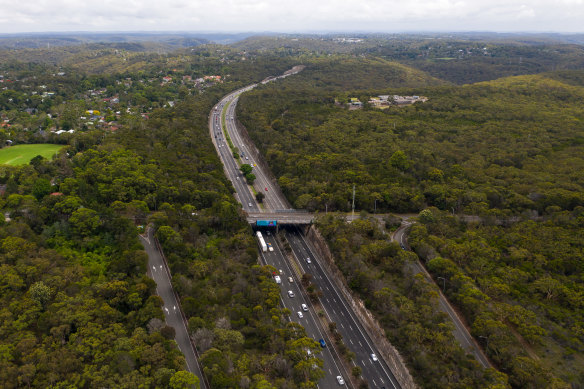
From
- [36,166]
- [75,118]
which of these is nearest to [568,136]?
[36,166]

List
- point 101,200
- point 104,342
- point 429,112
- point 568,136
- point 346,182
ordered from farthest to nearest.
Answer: point 429,112 → point 568,136 → point 346,182 → point 101,200 → point 104,342

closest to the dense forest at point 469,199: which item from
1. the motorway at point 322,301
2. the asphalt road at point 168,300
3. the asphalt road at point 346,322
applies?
the asphalt road at point 346,322

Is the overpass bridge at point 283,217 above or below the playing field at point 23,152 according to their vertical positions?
below

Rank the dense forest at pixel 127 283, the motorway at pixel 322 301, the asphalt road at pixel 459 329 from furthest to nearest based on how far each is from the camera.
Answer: the motorway at pixel 322 301, the asphalt road at pixel 459 329, the dense forest at pixel 127 283

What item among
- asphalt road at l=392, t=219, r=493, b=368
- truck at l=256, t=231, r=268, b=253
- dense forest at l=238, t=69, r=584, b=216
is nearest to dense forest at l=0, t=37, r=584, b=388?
dense forest at l=238, t=69, r=584, b=216

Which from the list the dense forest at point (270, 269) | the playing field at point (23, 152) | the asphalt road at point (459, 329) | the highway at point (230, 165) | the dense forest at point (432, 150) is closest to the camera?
the dense forest at point (270, 269)

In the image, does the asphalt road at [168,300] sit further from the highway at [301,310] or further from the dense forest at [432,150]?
the dense forest at [432,150]

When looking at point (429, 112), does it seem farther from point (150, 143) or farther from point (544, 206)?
point (150, 143)
